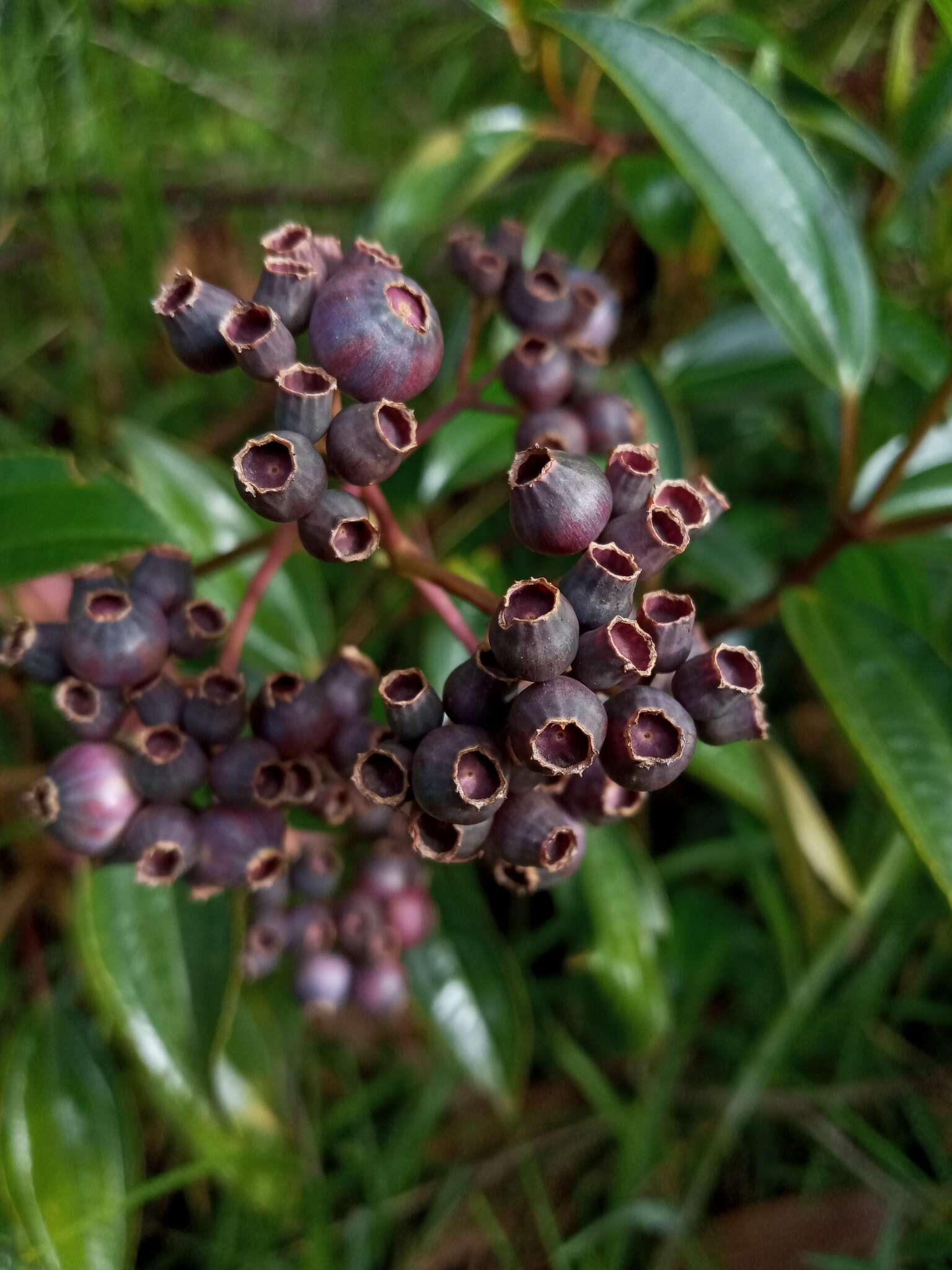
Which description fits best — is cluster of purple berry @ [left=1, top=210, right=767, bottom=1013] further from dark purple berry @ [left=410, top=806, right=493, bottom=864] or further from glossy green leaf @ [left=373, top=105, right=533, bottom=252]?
glossy green leaf @ [left=373, top=105, right=533, bottom=252]

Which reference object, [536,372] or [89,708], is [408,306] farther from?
[89,708]

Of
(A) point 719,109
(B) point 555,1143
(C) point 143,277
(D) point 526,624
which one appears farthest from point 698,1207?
(C) point 143,277

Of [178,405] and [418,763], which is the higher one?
[418,763]

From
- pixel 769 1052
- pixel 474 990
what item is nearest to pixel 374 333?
pixel 474 990

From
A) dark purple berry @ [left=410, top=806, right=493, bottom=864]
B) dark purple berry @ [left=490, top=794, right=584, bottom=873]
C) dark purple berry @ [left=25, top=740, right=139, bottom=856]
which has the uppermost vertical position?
dark purple berry @ [left=490, top=794, right=584, bottom=873]

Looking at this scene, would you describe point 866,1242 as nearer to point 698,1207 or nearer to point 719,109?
point 698,1207

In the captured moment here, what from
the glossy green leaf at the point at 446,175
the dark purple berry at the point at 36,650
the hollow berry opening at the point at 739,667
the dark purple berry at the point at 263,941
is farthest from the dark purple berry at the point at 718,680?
the glossy green leaf at the point at 446,175

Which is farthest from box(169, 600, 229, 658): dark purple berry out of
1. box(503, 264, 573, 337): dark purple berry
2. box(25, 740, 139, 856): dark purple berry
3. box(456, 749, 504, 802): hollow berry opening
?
box(503, 264, 573, 337): dark purple berry
